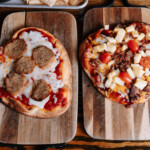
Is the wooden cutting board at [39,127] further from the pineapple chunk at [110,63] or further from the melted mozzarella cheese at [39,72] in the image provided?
the pineapple chunk at [110,63]

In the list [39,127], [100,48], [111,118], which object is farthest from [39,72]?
[111,118]

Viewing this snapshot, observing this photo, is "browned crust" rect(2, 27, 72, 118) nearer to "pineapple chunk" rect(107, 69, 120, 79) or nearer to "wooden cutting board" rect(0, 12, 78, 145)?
"wooden cutting board" rect(0, 12, 78, 145)

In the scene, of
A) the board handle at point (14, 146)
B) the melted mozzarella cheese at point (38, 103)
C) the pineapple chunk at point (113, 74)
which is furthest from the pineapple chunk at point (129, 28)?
the board handle at point (14, 146)

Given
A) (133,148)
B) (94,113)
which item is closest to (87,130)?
(94,113)

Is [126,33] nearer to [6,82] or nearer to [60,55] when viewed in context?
[60,55]

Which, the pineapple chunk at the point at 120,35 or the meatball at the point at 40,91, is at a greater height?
the pineapple chunk at the point at 120,35

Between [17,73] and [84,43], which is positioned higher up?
[84,43]

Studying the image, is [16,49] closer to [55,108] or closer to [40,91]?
[40,91]

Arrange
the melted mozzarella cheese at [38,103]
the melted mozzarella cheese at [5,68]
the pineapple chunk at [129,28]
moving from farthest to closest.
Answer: the pineapple chunk at [129,28]
the melted mozzarella cheese at [5,68]
the melted mozzarella cheese at [38,103]
